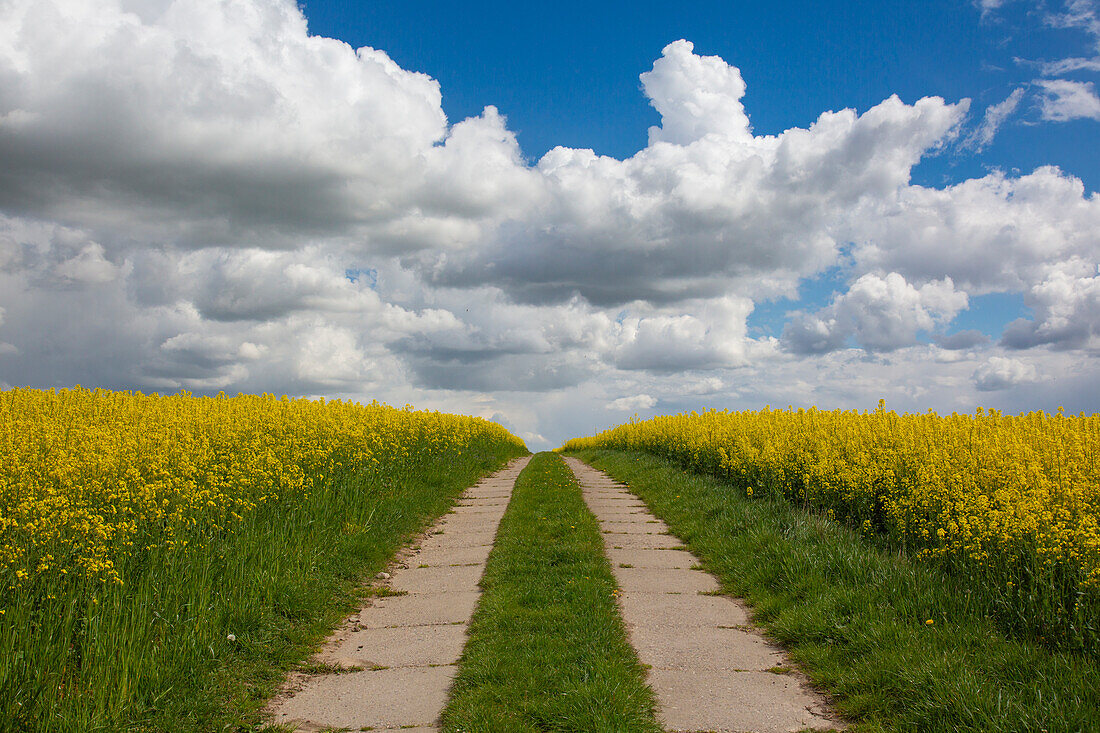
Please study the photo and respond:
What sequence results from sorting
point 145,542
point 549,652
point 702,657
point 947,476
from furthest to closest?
point 947,476 < point 145,542 < point 702,657 < point 549,652

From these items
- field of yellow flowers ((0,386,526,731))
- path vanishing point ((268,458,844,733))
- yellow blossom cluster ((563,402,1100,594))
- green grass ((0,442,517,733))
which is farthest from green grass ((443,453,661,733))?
yellow blossom cluster ((563,402,1100,594))

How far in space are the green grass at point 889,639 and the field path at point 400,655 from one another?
2760 mm

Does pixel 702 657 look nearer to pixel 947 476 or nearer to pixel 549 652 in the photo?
pixel 549 652

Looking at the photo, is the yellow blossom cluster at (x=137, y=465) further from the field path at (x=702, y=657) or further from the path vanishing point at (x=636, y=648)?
the field path at (x=702, y=657)

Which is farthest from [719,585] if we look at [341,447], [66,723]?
[341,447]

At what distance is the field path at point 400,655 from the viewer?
436 cm

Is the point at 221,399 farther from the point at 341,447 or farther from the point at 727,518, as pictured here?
the point at 727,518

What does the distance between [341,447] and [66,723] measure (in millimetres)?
8089

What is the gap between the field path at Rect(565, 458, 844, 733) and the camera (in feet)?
14.1

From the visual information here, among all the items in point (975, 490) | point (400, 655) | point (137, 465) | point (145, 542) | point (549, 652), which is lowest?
point (400, 655)

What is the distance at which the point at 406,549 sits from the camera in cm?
893

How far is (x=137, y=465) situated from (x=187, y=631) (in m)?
2.44

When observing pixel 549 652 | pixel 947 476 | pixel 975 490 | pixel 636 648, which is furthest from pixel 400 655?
pixel 947 476

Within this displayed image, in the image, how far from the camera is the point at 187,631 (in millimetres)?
4848
